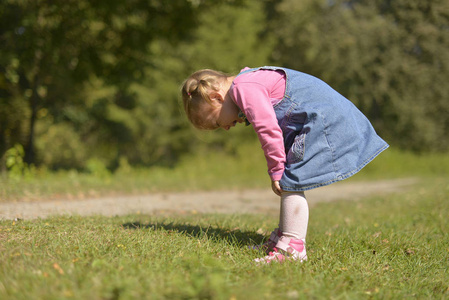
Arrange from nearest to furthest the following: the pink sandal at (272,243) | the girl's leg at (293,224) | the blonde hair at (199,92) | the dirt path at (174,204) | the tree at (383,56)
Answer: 1. the girl's leg at (293,224)
2. the blonde hair at (199,92)
3. the pink sandal at (272,243)
4. the dirt path at (174,204)
5. the tree at (383,56)

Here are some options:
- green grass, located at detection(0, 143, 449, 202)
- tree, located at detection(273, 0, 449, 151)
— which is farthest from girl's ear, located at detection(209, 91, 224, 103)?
tree, located at detection(273, 0, 449, 151)

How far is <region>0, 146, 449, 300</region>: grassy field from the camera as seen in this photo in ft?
6.14

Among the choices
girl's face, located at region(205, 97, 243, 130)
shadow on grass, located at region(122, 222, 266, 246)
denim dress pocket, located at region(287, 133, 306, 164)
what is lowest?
shadow on grass, located at region(122, 222, 266, 246)

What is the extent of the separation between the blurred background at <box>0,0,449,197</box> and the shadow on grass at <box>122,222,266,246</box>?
408 centimetres

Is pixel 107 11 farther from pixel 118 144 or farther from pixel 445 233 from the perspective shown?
pixel 445 233

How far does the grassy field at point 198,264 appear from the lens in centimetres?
187

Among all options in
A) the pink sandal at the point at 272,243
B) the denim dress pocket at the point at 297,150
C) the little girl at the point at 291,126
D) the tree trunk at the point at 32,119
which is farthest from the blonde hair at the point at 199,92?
the tree trunk at the point at 32,119

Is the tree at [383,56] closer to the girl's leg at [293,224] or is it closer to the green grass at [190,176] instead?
the green grass at [190,176]

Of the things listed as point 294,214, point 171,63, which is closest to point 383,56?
point 171,63

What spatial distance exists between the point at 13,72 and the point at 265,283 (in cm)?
946

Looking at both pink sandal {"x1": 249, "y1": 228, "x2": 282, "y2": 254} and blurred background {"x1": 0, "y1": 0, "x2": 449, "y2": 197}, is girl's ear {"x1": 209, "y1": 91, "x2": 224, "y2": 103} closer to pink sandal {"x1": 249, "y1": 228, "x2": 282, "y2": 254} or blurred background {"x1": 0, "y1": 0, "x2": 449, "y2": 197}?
pink sandal {"x1": 249, "y1": 228, "x2": 282, "y2": 254}

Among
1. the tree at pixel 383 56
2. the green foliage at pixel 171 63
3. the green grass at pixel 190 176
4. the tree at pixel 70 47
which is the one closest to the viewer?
the green grass at pixel 190 176

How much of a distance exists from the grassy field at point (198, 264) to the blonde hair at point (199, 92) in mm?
861

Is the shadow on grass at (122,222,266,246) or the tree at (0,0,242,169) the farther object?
the tree at (0,0,242,169)
